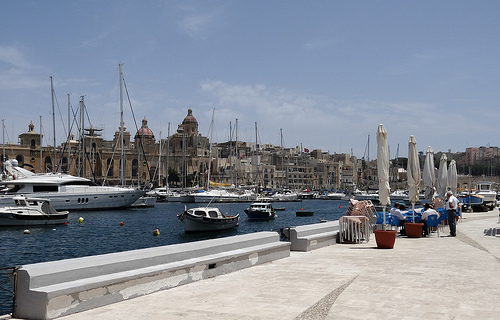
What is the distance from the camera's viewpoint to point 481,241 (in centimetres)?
1304

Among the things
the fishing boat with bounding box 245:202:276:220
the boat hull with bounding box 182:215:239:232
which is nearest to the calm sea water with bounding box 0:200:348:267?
the boat hull with bounding box 182:215:239:232

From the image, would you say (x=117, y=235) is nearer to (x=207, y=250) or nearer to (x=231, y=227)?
(x=231, y=227)

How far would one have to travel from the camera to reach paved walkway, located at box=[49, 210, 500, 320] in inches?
219

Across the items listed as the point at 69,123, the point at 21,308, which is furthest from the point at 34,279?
the point at 69,123

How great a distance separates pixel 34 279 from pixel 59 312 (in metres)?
0.41

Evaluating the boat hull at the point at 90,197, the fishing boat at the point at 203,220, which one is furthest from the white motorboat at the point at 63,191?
the fishing boat at the point at 203,220

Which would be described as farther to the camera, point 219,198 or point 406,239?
point 219,198

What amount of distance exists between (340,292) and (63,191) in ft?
161

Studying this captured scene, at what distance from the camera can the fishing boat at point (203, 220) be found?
29734 mm

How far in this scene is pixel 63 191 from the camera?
51.7 metres

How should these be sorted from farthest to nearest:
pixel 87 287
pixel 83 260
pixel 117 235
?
1. pixel 117 235
2. pixel 83 260
3. pixel 87 287

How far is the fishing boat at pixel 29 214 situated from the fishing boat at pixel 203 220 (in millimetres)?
9227

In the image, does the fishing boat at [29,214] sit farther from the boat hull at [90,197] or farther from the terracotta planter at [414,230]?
the terracotta planter at [414,230]

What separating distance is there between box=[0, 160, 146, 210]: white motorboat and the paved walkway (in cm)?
4320
